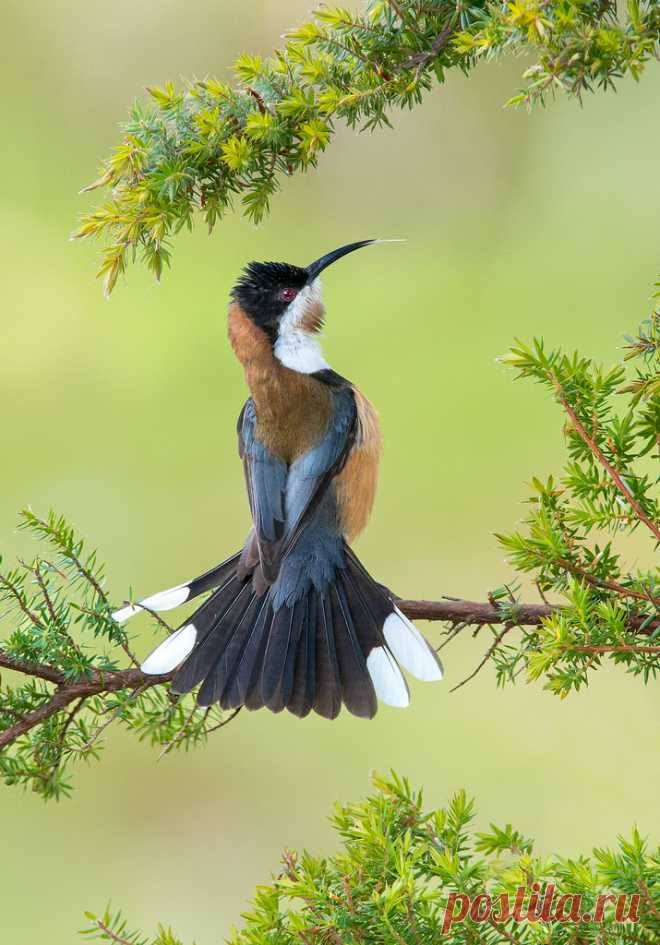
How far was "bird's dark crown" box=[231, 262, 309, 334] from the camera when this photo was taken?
287 centimetres

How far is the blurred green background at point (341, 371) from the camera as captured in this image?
4504mm

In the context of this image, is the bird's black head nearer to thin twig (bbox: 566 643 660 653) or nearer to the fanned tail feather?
the fanned tail feather

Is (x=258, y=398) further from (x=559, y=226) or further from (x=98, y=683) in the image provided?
(x=559, y=226)

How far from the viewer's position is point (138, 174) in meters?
1.86

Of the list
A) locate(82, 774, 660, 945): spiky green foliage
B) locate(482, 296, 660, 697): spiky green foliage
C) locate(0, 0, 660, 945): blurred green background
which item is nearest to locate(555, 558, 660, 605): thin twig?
locate(482, 296, 660, 697): spiky green foliage

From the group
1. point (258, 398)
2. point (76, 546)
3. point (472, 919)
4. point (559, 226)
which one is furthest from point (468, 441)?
point (472, 919)

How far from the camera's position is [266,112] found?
186 centimetres

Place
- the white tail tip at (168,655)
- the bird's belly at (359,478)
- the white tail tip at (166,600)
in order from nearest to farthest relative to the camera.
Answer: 1. the white tail tip at (168,655)
2. the white tail tip at (166,600)
3. the bird's belly at (359,478)

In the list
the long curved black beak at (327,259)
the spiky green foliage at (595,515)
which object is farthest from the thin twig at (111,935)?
the long curved black beak at (327,259)

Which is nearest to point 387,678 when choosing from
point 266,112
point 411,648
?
point 411,648

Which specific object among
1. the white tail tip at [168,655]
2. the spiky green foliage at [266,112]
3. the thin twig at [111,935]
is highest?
the spiky green foliage at [266,112]

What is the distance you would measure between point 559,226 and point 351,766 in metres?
3.23

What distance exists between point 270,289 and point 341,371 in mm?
2908

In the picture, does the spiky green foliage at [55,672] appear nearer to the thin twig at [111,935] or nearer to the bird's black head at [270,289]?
the thin twig at [111,935]
